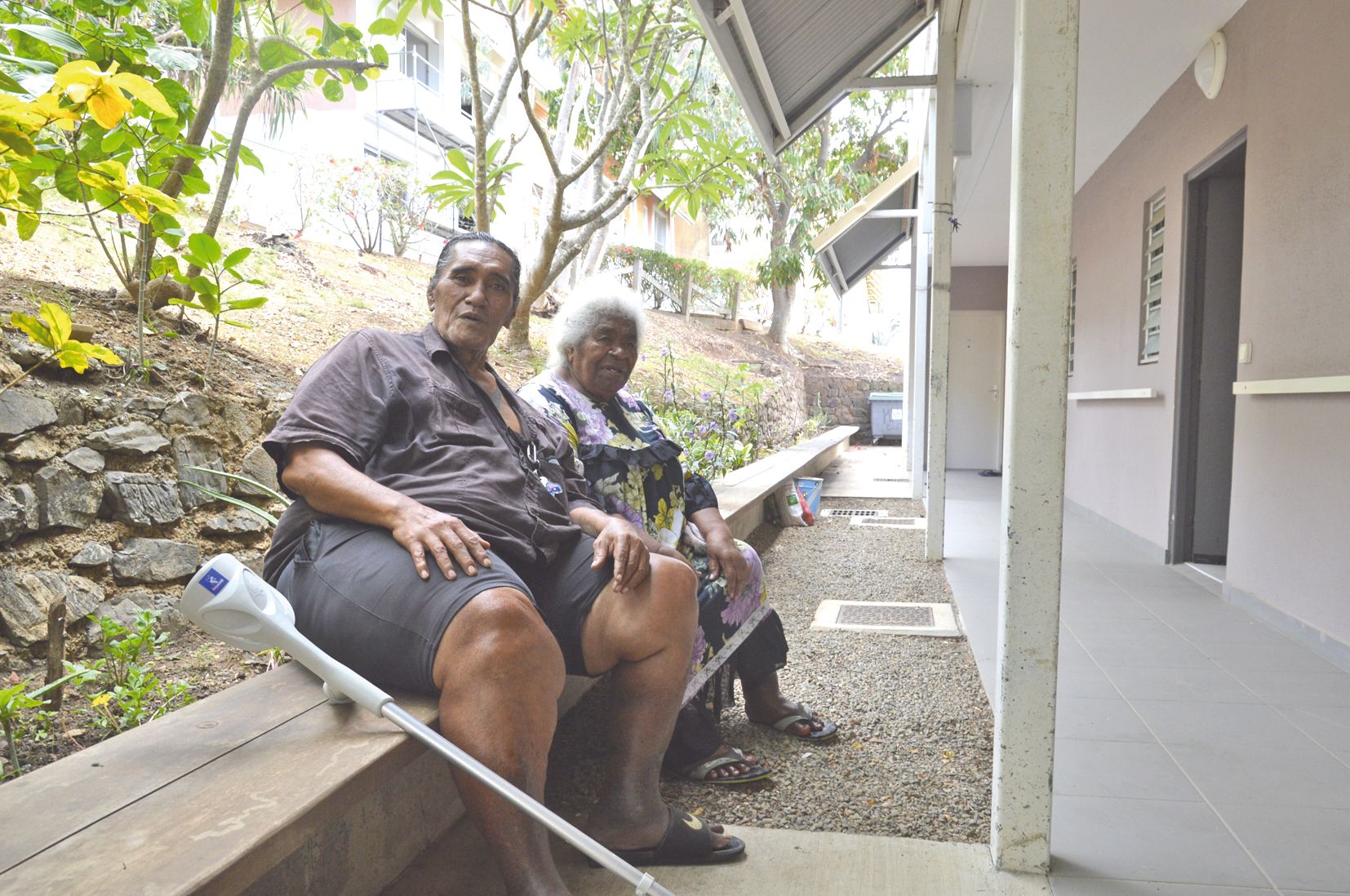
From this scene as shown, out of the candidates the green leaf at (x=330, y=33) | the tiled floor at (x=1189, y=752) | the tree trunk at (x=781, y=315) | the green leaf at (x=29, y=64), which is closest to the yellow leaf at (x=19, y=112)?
the green leaf at (x=29, y=64)

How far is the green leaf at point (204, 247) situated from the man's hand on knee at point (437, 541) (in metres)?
1.21

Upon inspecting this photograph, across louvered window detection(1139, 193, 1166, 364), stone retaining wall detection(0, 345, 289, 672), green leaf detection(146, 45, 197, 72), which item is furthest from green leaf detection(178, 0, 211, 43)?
louvered window detection(1139, 193, 1166, 364)

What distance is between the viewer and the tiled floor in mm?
2029

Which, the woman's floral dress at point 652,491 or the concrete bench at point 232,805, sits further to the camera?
the woman's floral dress at point 652,491

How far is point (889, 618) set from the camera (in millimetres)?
4191

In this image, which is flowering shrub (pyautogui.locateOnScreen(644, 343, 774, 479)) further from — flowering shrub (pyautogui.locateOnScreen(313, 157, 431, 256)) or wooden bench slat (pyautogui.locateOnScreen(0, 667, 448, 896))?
wooden bench slat (pyautogui.locateOnScreen(0, 667, 448, 896))

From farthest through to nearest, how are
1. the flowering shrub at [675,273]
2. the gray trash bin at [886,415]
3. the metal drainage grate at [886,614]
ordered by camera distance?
the flowering shrub at [675,273]
the gray trash bin at [886,415]
the metal drainage grate at [886,614]

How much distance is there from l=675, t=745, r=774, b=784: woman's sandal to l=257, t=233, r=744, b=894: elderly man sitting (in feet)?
1.17

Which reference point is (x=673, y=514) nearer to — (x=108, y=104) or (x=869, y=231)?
(x=108, y=104)

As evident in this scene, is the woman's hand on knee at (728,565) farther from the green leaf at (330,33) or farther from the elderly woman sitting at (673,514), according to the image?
the green leaf at (330,33)

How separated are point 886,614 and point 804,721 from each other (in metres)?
1.59

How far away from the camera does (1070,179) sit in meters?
1.87

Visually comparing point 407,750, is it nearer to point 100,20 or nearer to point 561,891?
point 561,891

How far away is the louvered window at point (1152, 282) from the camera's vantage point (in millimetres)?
5730
